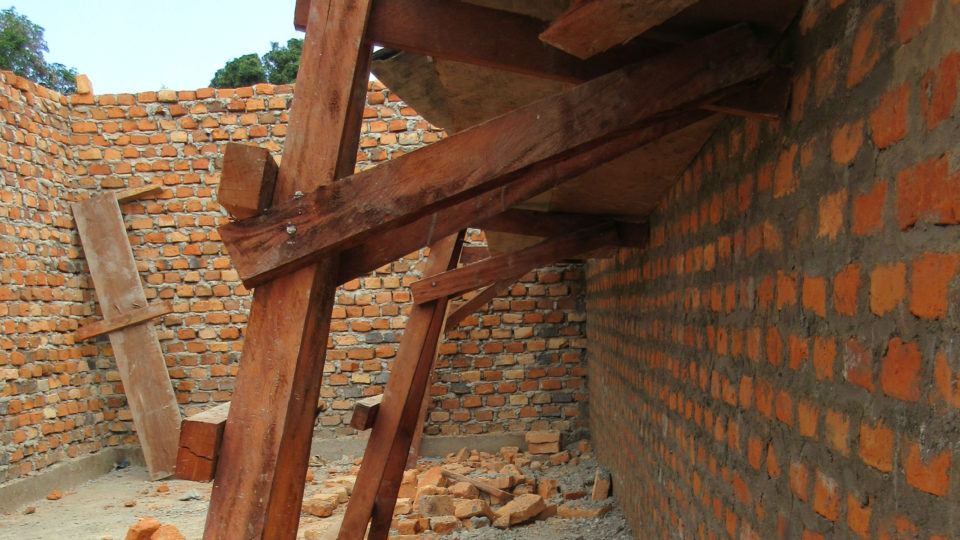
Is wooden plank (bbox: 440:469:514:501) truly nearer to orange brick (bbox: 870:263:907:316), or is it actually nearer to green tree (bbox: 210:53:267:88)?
orange brick (bbox: 870:263:907:316)

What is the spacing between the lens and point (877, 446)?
4.24 ft

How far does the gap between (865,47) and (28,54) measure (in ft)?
75.7

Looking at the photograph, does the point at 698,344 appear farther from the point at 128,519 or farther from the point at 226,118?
the point at 226,118

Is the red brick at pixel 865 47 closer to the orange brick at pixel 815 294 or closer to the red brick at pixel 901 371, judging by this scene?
the orange brick at pixel 815 294

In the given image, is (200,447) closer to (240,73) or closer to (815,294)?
(815,294)

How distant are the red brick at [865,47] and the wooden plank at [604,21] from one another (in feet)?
1.06

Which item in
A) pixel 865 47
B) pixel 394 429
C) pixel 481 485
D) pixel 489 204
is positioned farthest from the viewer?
pixel 481 485

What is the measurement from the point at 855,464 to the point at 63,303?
7635mm

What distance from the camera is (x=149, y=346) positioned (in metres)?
7.55

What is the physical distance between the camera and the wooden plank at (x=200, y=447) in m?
1.62

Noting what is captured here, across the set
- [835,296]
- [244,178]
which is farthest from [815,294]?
[244,178]

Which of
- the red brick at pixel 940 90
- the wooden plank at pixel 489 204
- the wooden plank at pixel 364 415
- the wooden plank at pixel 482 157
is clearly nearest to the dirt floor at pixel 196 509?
the wooden plank at pixel 364 415

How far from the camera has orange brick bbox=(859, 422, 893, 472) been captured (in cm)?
125

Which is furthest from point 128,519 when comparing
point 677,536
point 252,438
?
point 252,438
